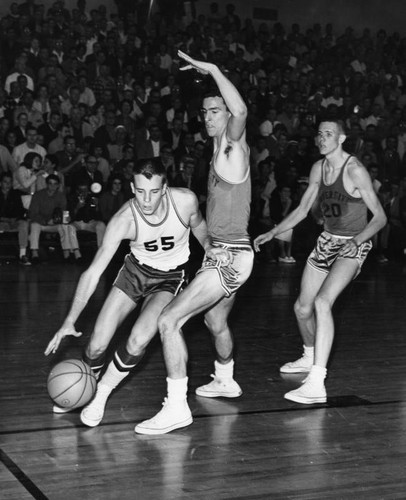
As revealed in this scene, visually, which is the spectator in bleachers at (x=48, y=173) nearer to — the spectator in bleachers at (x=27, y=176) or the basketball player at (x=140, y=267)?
the spectator in bleachers at (x=27, y=176)

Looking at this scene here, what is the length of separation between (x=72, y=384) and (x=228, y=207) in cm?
152

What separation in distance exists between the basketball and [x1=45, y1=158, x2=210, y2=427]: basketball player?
0.09m

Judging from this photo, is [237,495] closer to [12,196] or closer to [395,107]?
[12,196]

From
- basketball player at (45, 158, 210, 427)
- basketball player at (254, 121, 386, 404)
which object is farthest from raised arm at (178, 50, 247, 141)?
basketball player at (254, 121, 386, 404)

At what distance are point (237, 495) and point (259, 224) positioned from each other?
1119cm

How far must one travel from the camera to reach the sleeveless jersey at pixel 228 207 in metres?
5.74

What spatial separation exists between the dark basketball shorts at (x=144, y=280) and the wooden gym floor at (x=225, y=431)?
790 millimetres

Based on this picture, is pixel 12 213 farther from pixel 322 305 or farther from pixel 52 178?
pixel 322 305

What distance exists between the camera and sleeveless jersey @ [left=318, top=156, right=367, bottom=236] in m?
6.53

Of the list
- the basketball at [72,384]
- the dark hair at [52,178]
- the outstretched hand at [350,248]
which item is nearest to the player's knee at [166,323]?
the basketball at [72,384]

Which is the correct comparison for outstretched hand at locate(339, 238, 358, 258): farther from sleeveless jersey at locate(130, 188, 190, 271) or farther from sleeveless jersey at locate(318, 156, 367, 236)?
sleeveless jersey at locate(130, 188, 190, 271)

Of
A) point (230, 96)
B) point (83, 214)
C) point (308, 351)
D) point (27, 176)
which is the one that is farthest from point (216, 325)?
point (27, 176)

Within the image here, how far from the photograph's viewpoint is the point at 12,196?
543 inches

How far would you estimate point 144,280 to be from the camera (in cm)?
573
